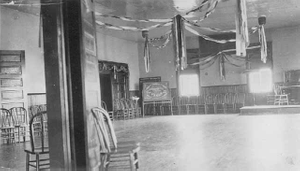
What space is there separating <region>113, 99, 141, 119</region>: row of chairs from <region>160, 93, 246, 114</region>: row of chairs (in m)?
1.44

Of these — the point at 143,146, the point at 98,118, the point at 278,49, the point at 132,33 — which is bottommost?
the point at 143,146

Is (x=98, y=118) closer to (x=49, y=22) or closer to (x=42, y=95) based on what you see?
(x=49, y=22)

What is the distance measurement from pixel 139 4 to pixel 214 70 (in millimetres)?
6318

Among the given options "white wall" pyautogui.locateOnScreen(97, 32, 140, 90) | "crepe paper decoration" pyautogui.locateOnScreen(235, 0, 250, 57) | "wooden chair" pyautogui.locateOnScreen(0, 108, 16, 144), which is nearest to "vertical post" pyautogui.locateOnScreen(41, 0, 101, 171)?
"crepe paper decoration" pyautogui.locateOnScreen(235, 0, 250, 57)

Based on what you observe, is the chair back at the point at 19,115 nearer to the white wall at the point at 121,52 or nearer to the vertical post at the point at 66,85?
the white wall at the point at 121,52

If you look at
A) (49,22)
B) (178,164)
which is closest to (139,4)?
(178,164)

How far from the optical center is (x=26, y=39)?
334 inches

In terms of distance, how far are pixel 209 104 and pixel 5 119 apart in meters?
8.72

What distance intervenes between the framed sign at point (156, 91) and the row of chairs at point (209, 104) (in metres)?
0.84

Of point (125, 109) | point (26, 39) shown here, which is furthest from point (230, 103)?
point (26, 39)

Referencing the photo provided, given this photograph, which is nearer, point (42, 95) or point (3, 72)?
point (3, 72)

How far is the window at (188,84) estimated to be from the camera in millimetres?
14023

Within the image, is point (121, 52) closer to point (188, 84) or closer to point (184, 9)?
point (188, 84)

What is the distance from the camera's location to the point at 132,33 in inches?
499
